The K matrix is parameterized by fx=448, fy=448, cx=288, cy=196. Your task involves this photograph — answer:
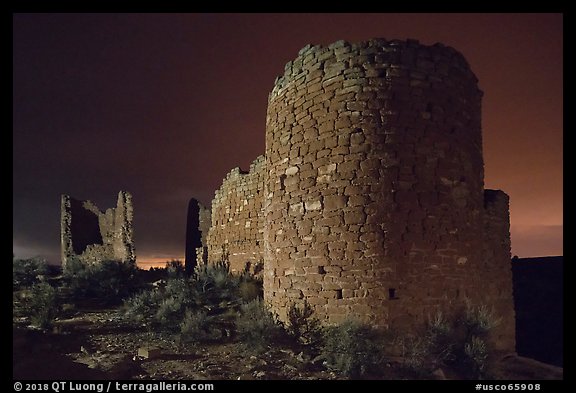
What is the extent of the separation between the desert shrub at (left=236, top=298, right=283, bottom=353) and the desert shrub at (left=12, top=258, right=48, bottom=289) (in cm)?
824

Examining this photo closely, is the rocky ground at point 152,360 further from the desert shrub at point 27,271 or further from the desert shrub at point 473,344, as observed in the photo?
the desert shrub at point 27,271

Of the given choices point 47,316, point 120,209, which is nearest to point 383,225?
point 47,316

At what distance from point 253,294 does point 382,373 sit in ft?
15.5

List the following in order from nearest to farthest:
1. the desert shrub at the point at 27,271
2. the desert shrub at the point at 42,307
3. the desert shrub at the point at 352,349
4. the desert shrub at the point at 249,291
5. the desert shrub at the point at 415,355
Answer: the desert shrub at the point at 352,349
the desert shrub at the point at 415,355
the desert shrub at the point at 42,307
the desert shrub at the point at 249,291
the desert shrub at the point at 27,271

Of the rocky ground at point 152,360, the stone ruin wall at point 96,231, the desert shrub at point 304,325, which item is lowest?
the rocky ground at point 152,360

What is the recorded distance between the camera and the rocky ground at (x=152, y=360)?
6223mm

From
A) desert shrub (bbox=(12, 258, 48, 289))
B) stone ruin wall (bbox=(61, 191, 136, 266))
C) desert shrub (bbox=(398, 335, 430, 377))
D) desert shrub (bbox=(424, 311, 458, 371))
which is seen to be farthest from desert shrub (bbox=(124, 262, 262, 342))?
stone ruin wall (bbox=(61, 191, 136, 266))

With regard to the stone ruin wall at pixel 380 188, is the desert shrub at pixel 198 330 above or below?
below

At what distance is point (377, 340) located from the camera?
6.55 meters

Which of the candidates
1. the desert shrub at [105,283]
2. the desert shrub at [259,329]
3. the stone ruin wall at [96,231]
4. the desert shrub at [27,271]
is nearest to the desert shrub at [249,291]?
the desert shrub at [259,329]

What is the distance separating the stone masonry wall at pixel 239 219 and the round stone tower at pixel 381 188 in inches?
191

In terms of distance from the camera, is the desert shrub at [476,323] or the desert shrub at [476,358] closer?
the desert shrub at [476,358]

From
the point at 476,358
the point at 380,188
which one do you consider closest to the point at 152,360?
the point at 380,188

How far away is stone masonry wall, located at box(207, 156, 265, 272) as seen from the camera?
12.7 meters
